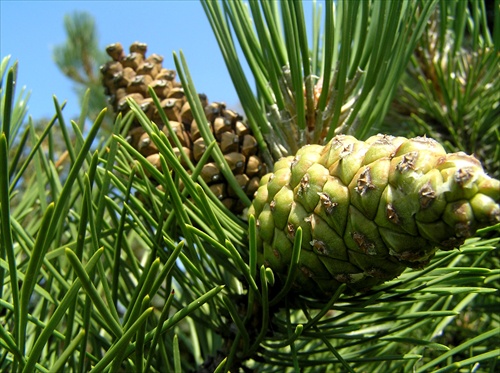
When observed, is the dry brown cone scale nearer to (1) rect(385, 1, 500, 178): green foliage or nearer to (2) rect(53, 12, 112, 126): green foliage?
(1) rect(385, 1, 500, 178): green foliage

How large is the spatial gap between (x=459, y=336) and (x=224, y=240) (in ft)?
2.66

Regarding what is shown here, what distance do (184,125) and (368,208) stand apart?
29 cm

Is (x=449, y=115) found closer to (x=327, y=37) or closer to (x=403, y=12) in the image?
(x=403, y=12)

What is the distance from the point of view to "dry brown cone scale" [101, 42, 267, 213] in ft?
2.01

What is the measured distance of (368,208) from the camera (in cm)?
42

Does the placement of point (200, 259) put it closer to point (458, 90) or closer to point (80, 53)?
point (458, 90)

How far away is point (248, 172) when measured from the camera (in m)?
0.62

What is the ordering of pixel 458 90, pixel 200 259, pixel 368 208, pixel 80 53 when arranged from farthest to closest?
pixel 80 53, pixel 458 90, pixel 200 259, pixel 368 208

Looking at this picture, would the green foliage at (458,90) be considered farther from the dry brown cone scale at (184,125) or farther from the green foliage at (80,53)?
the green foliage at (80,53)

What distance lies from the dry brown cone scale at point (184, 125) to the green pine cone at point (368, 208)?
9cm

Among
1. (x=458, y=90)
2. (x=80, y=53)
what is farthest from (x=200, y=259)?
(x=80, y=53)

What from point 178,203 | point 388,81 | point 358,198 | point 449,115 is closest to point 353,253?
point 358,198

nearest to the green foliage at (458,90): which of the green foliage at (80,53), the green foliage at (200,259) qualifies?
the green foliage at (200,259)

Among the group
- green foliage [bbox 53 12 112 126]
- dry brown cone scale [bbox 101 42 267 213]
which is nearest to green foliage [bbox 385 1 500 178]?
dry brown cone scale [bbox 101 42 267 213]
